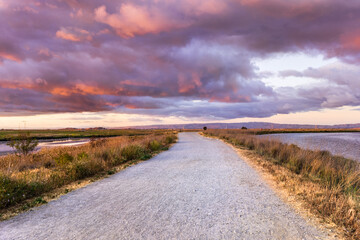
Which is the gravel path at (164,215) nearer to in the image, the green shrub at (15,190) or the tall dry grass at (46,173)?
the green shrub at (15,190)

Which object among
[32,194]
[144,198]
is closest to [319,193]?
[144,198]

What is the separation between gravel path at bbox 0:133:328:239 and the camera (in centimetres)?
397

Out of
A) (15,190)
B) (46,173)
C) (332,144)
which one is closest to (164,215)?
(15,190)

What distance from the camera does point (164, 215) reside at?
474 centimetres

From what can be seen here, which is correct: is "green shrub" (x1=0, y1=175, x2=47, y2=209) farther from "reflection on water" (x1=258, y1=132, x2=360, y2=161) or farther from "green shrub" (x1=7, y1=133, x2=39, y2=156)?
"reflection on water" (x1=258, y1=132, x2=360, y2=161)

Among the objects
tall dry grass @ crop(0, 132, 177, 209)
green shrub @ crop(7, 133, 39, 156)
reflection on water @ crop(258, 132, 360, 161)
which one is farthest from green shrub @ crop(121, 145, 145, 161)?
reflection on water @ crop(258, 132, 360, 161)

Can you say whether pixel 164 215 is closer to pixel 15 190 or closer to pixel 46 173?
pixel 15 190

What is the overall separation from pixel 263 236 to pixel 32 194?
654 cm

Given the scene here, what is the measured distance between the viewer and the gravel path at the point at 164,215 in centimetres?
397

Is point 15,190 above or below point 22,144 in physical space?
below

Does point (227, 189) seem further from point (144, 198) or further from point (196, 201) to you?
point (144, 198)

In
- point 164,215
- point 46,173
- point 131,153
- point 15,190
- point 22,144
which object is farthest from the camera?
point 22,144

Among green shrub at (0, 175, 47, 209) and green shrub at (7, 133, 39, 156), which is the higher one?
green shrub at (7, 133, 39, 156)

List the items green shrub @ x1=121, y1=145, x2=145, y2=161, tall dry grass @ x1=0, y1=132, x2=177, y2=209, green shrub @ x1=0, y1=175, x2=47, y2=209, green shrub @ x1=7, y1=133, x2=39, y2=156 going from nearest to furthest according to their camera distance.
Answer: green shrub @ x1=0, y1=175, x2=47, y2=209 < tall dry grass @ x1=0, y1=132, x2=177, y2=209 < green shrub @ x1=121, y1=145, x2=145, y2=161 < green shrub @ x1=7, y1=133, x2=39, y2=156
